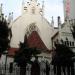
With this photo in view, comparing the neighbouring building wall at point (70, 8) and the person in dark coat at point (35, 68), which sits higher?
the neighbouring building wall at point (70, 8)

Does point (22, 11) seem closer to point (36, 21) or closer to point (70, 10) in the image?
point (36, 21)

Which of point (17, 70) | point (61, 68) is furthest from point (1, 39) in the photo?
point (61, 68)

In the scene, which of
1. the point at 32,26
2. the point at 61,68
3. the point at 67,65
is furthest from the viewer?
the point at 32,26

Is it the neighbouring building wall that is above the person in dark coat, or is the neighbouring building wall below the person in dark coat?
above

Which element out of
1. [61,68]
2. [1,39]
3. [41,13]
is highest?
[41,13]

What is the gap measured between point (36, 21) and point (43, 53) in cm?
807

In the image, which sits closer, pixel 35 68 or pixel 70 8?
pixel 35 68

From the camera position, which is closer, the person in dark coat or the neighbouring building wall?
the person in dark coat

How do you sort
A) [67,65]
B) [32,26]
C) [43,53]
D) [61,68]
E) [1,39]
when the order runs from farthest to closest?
[32,26], [43,53], [61,68], [67,65], [1,39]

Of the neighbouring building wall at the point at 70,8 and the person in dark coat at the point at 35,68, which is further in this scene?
the neighbouring building wall at the point at 70,8

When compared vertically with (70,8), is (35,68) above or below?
below

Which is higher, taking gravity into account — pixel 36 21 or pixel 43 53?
pixel 36 21

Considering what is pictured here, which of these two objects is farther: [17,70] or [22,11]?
[22,11]

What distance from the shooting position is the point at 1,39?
34.2 m
